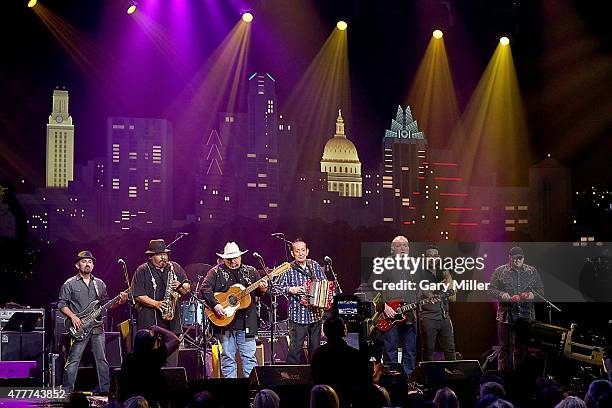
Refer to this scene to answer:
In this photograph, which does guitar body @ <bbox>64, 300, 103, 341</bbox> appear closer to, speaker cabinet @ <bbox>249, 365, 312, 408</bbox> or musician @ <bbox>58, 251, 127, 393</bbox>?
musician @ <bbox>58, 251, 127, 393</bbox>

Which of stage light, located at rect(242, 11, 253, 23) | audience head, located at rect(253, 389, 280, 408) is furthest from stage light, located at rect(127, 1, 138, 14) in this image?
audience head, located at rect(253, 389, 280, 408)

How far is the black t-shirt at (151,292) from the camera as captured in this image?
37.2ft

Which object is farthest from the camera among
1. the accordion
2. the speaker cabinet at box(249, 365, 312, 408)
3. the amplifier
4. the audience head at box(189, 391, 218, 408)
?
the amplifier

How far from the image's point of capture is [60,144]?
14211mm

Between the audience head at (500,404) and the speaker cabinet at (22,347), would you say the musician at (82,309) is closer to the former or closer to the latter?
the speaker cabinet at (22,347)

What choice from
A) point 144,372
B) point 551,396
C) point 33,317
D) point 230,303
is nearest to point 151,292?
point 230,303

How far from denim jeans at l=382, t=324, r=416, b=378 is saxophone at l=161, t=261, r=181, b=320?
300cm

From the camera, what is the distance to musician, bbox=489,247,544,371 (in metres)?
12.2

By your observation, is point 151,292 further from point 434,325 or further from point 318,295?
point 434,325

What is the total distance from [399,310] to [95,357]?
4.22m

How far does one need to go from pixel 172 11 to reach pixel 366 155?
4.29m

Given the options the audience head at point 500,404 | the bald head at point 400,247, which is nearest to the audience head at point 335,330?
the audience head at point 500,404

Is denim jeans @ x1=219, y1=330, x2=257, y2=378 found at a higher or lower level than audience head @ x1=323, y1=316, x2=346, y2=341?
lower

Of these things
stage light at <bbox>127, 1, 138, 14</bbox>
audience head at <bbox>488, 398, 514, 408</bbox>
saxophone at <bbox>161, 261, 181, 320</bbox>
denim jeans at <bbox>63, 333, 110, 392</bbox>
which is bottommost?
denim jeans at <bbox>63, 333, 110, 392</bbox>
